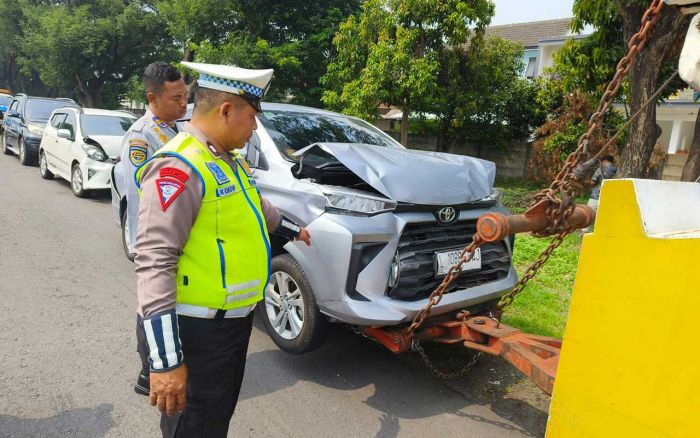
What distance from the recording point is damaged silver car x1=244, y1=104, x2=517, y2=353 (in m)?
2.92

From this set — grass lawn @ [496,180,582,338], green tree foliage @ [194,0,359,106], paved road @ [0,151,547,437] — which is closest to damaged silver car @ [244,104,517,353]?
paved road @ [0,151,547,437]

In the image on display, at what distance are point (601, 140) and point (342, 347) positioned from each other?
9349 millimetres

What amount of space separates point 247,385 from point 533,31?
28.3 m

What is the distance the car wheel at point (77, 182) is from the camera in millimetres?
8578

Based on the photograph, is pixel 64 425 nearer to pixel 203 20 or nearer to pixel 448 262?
pixel 448 262

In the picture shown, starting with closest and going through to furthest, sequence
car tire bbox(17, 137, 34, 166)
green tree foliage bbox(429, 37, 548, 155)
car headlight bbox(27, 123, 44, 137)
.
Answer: green tree foliage bbox(429, 37, 548, 155) < car headlight bbox(27, 123, 44, 137) < car tire bbox(17, 137, 34, 166)

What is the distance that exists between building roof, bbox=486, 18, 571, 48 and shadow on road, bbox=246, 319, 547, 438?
80.9ft

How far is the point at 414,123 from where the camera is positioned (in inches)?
633

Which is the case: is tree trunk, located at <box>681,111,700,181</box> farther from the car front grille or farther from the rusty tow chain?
the rusty tow chain

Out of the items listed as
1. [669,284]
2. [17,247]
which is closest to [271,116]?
[669,284]

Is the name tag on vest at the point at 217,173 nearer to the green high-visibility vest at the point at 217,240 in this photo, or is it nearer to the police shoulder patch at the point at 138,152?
the green high-visibility vest at the point at 217,240

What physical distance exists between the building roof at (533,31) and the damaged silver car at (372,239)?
79.6 ft

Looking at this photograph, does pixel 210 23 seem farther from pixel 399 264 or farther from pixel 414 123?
pixel 399 264

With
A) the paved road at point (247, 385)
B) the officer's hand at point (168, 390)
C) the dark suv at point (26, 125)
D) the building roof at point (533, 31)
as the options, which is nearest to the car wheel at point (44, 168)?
the dark suv at point (26, 125)
